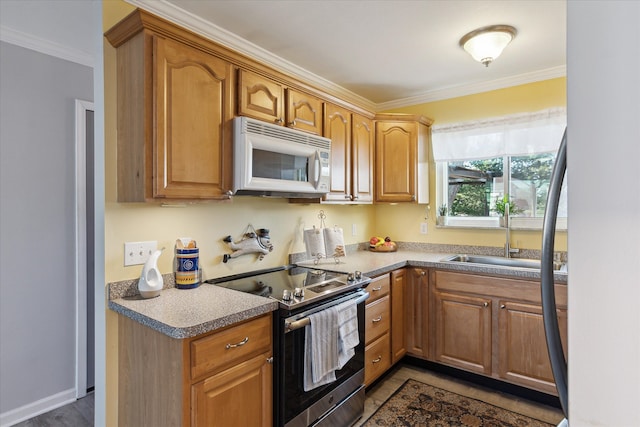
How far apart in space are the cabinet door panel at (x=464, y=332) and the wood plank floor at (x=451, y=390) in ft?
0.47

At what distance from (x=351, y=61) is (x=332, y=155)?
716 millimetres

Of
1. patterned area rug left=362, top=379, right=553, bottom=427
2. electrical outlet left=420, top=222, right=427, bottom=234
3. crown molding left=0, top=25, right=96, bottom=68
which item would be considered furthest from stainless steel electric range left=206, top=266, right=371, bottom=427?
crown molding left=0, top=25, right=96, bottom=68

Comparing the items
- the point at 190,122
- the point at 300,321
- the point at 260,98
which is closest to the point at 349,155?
the point at 260,98

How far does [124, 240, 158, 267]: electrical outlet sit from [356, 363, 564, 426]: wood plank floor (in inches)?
62.6

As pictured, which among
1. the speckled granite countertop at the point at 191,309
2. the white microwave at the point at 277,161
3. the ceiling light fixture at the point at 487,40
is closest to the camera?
the speckled granite countertop at the point at 191,309

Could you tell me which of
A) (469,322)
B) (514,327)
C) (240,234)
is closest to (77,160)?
(240,234)

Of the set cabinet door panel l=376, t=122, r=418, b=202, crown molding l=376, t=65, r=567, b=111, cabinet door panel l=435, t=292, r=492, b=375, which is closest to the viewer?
cabinet door panel l=435, t=292, r=492, b=375

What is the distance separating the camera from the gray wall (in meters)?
2.20

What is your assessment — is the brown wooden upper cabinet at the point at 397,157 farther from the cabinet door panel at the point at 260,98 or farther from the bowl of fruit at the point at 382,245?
the cabinet door panel at the point at 260,98

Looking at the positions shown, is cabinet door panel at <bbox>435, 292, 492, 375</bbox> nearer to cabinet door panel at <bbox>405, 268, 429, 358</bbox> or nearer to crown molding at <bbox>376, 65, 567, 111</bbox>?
cabinet door panel at <bbox>405, 268, 429, 358</bbox>

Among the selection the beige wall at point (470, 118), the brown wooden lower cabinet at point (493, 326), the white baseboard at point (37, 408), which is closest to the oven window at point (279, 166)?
the brown wooden lower cabinet at point (493, 326)

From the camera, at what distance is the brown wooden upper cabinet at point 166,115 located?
61.6 inches

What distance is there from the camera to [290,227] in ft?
8.82

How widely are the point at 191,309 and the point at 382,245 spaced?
213 cm
